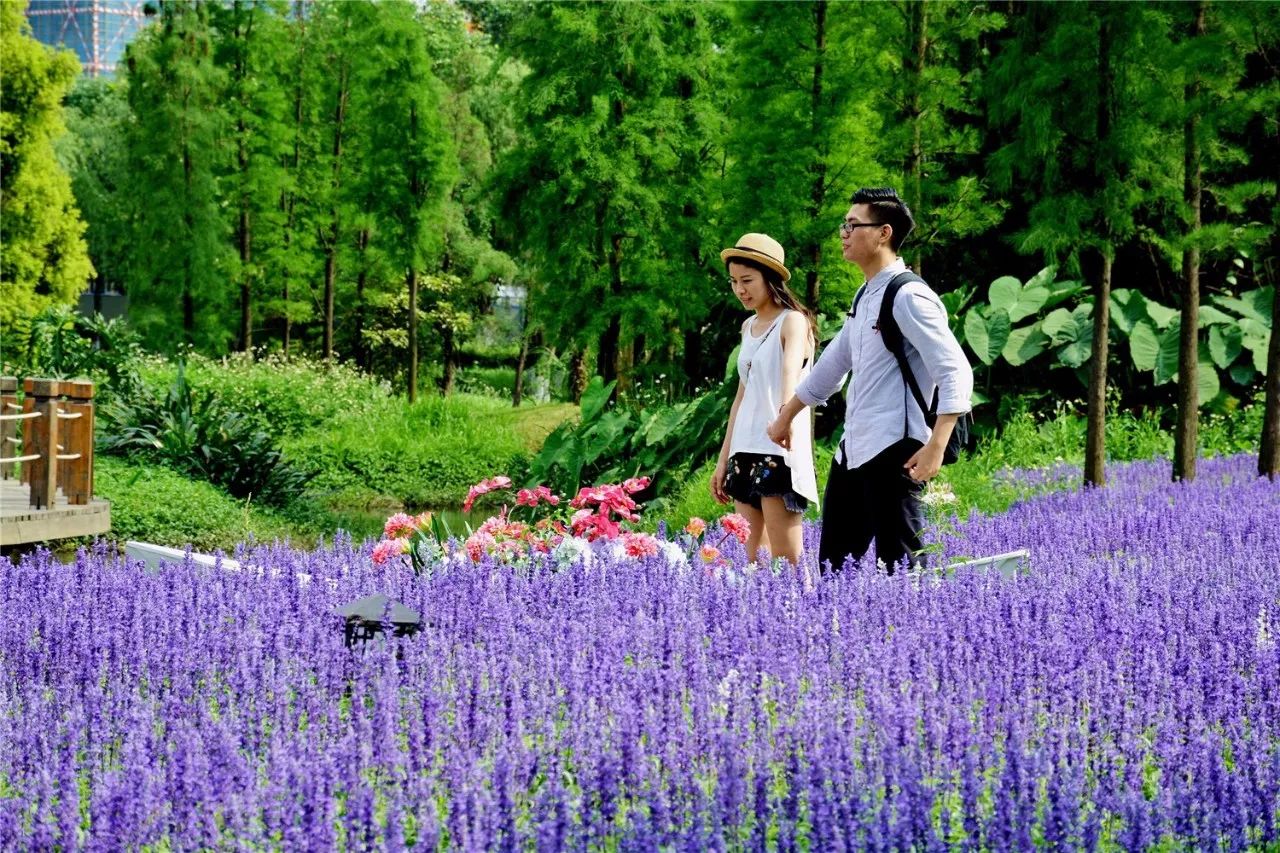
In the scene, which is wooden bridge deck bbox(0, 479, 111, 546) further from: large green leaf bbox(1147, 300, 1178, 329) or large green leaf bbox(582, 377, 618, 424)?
large green leaf bbox(1147, 300, 1178, 329)

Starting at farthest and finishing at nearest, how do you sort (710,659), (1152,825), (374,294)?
(374,294) < (710,659) < (1152,825)

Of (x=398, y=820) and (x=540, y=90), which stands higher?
(x=540, y=90)

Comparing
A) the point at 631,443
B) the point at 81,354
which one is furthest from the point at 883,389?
the point at 81,354

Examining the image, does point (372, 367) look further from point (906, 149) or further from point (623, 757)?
point (623, 757)

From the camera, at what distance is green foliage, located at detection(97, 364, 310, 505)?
1586 cm

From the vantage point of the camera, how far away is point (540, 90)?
20.2 meters

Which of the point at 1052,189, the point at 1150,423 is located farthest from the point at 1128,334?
the point at 1052,189

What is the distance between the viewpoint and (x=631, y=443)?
1478 centimetres

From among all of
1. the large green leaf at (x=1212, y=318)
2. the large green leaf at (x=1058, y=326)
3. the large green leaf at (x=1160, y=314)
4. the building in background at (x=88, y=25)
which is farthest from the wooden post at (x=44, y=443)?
the building in background at (x=88, y=25)

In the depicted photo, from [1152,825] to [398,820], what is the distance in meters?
1.72

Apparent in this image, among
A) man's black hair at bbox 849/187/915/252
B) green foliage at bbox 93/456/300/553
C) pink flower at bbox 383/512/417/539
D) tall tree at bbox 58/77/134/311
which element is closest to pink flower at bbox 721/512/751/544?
pink flower at bbox 383/512/417/539

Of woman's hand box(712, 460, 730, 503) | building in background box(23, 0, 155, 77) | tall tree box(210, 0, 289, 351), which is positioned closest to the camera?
woman's hand box(712, 460, 730, 503)

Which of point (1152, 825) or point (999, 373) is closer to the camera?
point (1152, 825)

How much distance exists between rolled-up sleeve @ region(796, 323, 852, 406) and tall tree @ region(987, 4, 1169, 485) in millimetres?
5334
